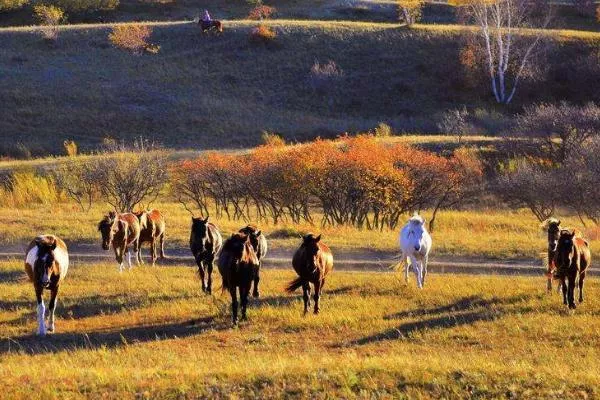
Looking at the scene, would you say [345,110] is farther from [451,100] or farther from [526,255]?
[526,255]

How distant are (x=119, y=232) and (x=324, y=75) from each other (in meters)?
58.9

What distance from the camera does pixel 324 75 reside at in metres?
80.9

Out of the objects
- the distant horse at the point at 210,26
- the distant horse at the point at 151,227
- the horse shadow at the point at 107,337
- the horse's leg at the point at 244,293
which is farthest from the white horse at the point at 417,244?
the distant horse at the point at 210,26

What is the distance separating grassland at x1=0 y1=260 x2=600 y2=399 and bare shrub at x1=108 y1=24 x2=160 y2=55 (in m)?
60.6

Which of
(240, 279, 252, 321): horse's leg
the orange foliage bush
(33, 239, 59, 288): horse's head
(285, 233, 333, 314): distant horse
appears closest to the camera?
(33, 239, 59, 288): horse's head

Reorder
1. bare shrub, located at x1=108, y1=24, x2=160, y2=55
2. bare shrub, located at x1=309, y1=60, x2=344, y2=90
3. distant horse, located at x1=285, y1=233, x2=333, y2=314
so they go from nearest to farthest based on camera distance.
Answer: distant horse, located at x1=285, y1=233, x2=333, y2=314
bare shrub, located at x1=309, y1=60, x2=344, y2=90
bare shrub, located at x1=108, y1=24, x2=160, y2=55

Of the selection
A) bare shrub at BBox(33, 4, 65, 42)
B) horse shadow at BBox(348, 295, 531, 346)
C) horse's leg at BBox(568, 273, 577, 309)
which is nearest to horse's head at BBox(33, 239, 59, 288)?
horse shadow at BBox(348, 295, 531, 346)

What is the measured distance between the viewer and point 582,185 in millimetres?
42969

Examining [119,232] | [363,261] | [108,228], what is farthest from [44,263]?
[363,261]

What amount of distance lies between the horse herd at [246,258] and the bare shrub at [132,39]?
61.9 meters

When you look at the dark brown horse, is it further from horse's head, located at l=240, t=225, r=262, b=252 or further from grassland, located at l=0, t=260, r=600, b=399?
horse's head, located at l=240, t=225, r=262, b=252

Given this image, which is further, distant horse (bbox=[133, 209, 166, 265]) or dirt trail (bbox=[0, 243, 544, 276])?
dirt trail (bbox=[0, 243, 544, 276])

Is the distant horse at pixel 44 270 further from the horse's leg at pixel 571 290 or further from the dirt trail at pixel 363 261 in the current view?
the horse's leg at pixel 571 290

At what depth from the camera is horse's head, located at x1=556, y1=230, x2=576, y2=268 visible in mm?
19406
